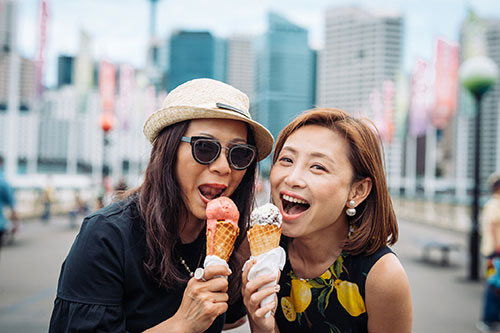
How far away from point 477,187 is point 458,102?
16.2m

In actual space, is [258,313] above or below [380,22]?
below

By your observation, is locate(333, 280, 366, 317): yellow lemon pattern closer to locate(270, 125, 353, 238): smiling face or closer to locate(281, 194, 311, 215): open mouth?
locate(270, 125, 353, 238): smiling face

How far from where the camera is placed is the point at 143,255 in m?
1.93

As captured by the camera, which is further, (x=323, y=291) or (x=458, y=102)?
(x=458, y=102)

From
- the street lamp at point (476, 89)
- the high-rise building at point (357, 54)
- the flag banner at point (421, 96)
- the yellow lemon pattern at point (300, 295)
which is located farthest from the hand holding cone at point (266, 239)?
the high-rise building at point (357, 54)

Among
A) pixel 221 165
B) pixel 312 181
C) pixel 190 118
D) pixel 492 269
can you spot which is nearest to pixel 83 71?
pixel 492 269

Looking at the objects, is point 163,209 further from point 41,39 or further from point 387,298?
point 41,39

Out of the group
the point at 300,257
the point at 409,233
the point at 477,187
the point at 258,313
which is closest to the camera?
the point at 258,313

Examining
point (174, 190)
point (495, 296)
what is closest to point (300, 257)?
point (174, 190)

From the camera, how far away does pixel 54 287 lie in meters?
7.39

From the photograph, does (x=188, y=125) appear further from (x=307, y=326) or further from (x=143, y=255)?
(x=307, y=326)

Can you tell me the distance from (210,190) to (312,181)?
48 cm

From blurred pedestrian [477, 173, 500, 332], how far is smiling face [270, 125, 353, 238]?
Result: 4.45m

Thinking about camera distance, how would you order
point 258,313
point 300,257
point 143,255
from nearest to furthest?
point 258,313 < point 143,255 < point 300,257
